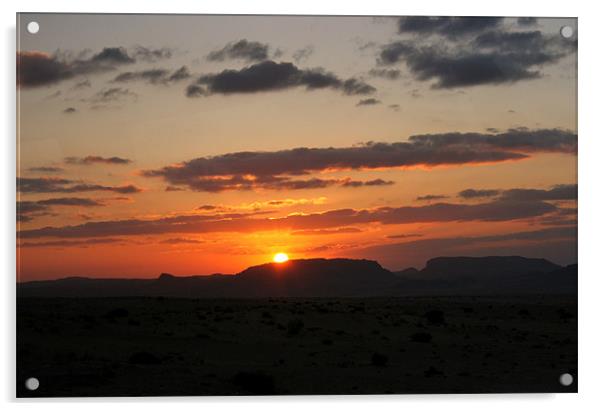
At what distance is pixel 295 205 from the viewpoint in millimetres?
10297

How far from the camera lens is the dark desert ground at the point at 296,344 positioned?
390 inches

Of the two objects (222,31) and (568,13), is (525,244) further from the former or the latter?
(222,31)

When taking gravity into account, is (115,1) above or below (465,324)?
above

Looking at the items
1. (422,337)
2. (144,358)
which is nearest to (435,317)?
(422,337)

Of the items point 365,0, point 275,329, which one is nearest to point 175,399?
point 275,329

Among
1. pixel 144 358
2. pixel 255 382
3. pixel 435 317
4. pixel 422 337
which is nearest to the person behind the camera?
pixel 144 358

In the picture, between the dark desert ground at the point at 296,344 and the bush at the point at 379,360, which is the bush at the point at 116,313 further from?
the bush at the point at 379,360

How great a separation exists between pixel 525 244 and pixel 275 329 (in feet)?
9.77

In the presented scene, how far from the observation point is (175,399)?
9.89m

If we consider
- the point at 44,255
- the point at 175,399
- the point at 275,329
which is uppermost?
the point at 44,255

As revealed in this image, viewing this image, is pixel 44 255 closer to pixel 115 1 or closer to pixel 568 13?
pixel 115 1
